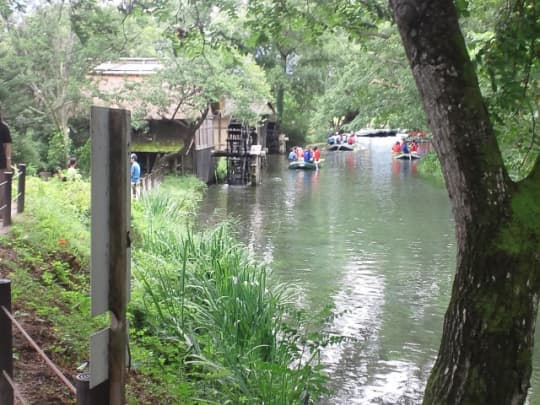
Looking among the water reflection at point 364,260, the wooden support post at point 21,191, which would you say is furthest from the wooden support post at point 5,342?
the wooden support post at point 21,191

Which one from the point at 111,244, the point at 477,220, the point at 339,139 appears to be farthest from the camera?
the point at 339,139

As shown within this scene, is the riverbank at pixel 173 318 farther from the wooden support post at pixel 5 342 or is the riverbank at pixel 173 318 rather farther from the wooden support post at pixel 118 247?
the wooden support post at pixel 118 247

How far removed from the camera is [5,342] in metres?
2.71

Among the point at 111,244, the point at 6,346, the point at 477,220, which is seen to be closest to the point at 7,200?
the point at 6,346

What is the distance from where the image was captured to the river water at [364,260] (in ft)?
26.6

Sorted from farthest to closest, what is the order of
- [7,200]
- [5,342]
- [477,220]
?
[7,200] → [477,220] → [5,342]

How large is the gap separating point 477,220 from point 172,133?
883 inches

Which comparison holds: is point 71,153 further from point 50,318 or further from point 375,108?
point 50,318

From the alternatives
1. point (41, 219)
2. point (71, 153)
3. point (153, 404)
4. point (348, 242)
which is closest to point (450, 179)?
point (153, 404)

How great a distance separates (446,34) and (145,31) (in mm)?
21370

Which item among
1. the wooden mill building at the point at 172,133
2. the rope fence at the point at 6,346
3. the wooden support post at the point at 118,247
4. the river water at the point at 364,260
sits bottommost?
the river water at the point at 364,260

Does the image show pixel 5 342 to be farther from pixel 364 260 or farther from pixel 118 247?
pixel 364 260

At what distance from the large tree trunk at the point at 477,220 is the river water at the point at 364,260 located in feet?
11.9

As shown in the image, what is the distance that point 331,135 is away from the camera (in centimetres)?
5234
